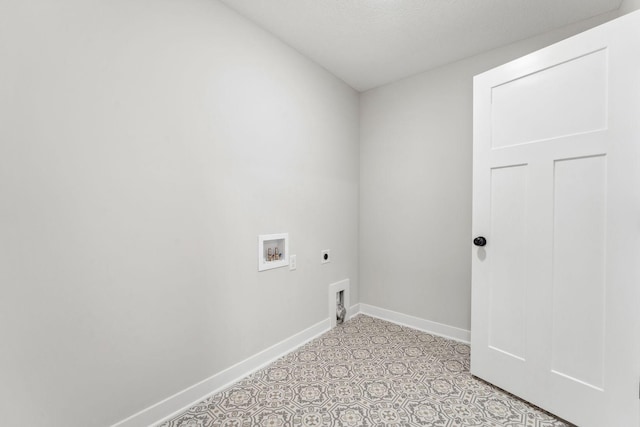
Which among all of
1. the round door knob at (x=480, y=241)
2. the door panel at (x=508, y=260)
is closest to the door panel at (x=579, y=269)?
the door panel at (x=508, y=260)

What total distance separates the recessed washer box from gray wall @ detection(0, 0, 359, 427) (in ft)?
0.21

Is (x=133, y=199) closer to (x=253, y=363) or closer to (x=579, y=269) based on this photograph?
(x=253, y=363)

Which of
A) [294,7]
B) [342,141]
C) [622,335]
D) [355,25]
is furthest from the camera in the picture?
[342,141]

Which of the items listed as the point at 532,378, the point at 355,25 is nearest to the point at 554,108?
the point at 355,25

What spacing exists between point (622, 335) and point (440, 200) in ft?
4.58

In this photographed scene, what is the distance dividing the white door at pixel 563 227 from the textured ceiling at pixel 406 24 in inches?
18.0

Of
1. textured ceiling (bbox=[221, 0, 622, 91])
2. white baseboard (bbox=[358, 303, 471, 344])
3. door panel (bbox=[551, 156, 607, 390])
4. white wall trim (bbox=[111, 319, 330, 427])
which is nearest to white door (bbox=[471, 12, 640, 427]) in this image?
door panel (bbox=[551, 156, 607, 390])

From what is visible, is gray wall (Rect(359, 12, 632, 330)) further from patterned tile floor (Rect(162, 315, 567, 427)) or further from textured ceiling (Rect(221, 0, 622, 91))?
patterned tile floor (Rect(162, 315, 567, 427))

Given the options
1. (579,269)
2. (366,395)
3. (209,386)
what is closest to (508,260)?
(579,269)

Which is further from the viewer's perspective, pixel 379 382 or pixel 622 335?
pixel 379 382

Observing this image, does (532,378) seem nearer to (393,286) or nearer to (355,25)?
(393,286)

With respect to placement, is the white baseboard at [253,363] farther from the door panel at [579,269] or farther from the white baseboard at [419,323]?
the door panel at [579,269]

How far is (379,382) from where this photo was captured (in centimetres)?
175

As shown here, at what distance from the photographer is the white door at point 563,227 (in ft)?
4.08
